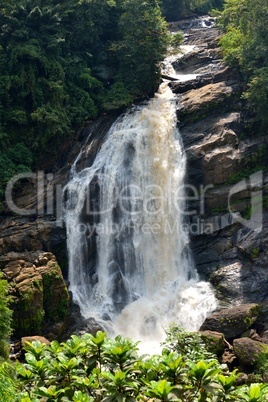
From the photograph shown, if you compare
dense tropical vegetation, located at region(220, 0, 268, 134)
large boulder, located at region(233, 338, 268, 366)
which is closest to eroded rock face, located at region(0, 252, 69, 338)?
large boulder, located at region(233, 338, 268, 366)

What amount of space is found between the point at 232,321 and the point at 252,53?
1573 cm

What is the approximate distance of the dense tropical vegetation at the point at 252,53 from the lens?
27047mm

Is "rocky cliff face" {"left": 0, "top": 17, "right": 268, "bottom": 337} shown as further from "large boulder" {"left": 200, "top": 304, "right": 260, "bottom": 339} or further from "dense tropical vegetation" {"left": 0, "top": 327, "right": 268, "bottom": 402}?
"dense tropical vegetation" {"left": 0, "top": 327, "right": 268, "bottom": 402}

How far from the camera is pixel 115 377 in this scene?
334 inches

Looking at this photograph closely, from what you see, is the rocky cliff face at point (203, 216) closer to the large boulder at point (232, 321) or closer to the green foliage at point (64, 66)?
the green foliage at point (64, 66)

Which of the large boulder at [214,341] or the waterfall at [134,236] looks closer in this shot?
the large boulder at [214,341]

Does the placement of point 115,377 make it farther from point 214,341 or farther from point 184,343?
point 214,341

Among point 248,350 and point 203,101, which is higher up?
point 203,101

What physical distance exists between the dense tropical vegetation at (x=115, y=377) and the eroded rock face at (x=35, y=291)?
1132 cm

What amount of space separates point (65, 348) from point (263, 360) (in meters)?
10.6

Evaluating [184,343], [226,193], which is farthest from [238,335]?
[226,193]

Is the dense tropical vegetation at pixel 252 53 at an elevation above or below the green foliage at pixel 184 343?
above

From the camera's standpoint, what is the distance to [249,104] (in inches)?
1097

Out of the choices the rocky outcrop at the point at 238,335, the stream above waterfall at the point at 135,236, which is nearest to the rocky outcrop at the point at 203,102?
the stream above waterfall at the point at 135,236
